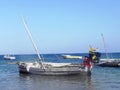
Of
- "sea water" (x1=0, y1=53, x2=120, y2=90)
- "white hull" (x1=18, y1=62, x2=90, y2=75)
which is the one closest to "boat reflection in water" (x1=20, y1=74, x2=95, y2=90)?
"sea water" (x1=0, y1=53, x2=120, y2=90)

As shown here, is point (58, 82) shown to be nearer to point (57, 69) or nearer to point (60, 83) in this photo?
point (60, 83)

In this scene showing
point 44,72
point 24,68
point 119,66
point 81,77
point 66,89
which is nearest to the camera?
point 66,89

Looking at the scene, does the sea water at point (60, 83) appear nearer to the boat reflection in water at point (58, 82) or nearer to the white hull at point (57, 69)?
the boat reflection in water at point (58, 82)

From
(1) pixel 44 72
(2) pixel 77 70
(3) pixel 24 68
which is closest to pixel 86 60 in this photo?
(2) pixel 77 70

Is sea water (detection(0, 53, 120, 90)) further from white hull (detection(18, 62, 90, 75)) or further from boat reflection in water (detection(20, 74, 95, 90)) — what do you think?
white hull (detection(18, 62, 90, 75))

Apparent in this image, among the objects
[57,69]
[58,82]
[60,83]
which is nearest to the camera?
[60,83]

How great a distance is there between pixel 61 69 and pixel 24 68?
809 centimetres

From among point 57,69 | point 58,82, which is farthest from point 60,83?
point 57,69

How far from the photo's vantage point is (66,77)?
159ft

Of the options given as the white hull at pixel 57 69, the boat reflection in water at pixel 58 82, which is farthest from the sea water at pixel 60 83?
the white hull at pixel 57 69

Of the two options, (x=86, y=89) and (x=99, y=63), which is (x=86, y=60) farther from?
(x=99, y=63)

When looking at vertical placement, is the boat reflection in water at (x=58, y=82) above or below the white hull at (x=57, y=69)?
below

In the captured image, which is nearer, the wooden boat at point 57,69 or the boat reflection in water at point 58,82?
the boat reflection in water at point 58,82

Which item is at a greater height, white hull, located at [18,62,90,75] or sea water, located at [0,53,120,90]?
white hull, located at [18,62,90,75]
